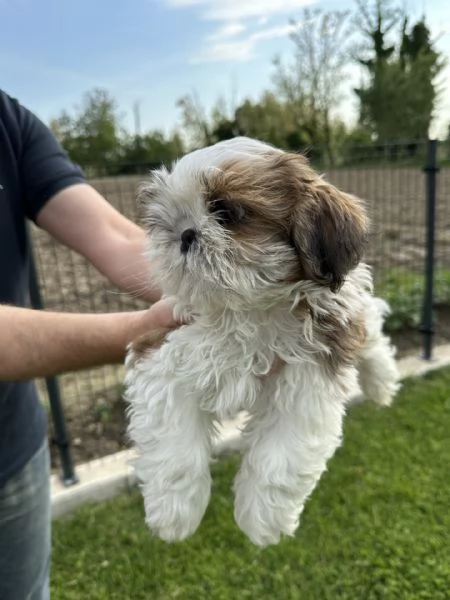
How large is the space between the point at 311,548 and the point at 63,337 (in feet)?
7.58

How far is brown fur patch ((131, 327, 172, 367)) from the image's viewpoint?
1.78 metres

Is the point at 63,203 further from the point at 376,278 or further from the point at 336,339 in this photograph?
the point at 376,278

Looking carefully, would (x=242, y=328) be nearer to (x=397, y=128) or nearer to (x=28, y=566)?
(x=28, y=566)

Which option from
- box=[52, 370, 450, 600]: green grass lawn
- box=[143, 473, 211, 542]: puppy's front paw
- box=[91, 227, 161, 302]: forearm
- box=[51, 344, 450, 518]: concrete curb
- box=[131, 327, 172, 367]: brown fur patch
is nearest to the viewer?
box=[143, 473, 211, 542]: puppy's front paw

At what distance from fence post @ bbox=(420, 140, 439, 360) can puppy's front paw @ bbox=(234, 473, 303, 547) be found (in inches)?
166

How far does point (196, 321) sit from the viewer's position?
1718 millimetres

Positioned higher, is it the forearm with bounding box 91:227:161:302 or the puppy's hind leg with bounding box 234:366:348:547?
the forearm with bounding box 91:227:161:302

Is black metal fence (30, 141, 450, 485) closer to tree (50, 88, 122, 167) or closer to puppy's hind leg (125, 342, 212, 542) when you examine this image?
puppy's hind leg (125, 342, 212, 542)

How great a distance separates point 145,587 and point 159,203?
2467mm

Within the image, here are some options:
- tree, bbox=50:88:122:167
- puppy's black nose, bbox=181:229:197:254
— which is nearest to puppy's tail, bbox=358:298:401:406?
puppy's black nose, bbox=181:229:197:254

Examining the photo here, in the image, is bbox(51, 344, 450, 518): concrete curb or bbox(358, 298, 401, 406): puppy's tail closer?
bbox(358, 298, 401, 406): puppy's tail

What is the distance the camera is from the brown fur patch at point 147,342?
178 centimetres

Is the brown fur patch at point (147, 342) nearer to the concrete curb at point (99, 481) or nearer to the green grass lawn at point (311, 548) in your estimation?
the green grass lawn at point (311, 548)

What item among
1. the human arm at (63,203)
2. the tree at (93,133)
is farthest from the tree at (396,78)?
the human arm at (63,203)
